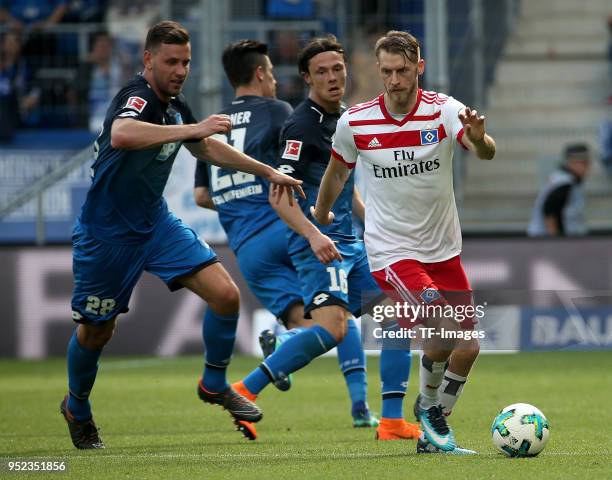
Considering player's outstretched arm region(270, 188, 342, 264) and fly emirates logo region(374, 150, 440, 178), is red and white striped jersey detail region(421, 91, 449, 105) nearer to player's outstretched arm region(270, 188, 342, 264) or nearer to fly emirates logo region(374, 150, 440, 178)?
fly emirates logo region(374, 150, 440, 178)

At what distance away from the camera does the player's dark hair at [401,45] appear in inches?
252

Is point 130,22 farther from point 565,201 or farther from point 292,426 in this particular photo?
point 292,426

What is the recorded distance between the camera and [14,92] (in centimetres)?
1686

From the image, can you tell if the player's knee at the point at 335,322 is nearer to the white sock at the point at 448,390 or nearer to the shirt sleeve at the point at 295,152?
the shirt sleeve at the point at 295,152

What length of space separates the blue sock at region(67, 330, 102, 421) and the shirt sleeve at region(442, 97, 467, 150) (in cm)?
236

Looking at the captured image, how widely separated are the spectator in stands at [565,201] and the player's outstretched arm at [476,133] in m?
8.88

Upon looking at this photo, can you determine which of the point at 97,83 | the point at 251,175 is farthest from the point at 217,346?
the point at 97,83

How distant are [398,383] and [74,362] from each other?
1.82m

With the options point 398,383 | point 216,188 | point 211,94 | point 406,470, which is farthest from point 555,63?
point 406,470

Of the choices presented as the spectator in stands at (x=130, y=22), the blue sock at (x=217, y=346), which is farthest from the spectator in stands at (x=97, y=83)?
the blue sock at (x=217, y=346)

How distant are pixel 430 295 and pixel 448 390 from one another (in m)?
0.51

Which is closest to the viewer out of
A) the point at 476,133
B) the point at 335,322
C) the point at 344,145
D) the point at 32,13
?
the point at 476,133

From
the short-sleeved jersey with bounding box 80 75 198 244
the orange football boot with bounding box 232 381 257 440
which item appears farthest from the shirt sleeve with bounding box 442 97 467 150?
the orange football boot with bounding box 232 381 257 440

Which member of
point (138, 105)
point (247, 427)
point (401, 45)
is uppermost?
point (401, 45)
